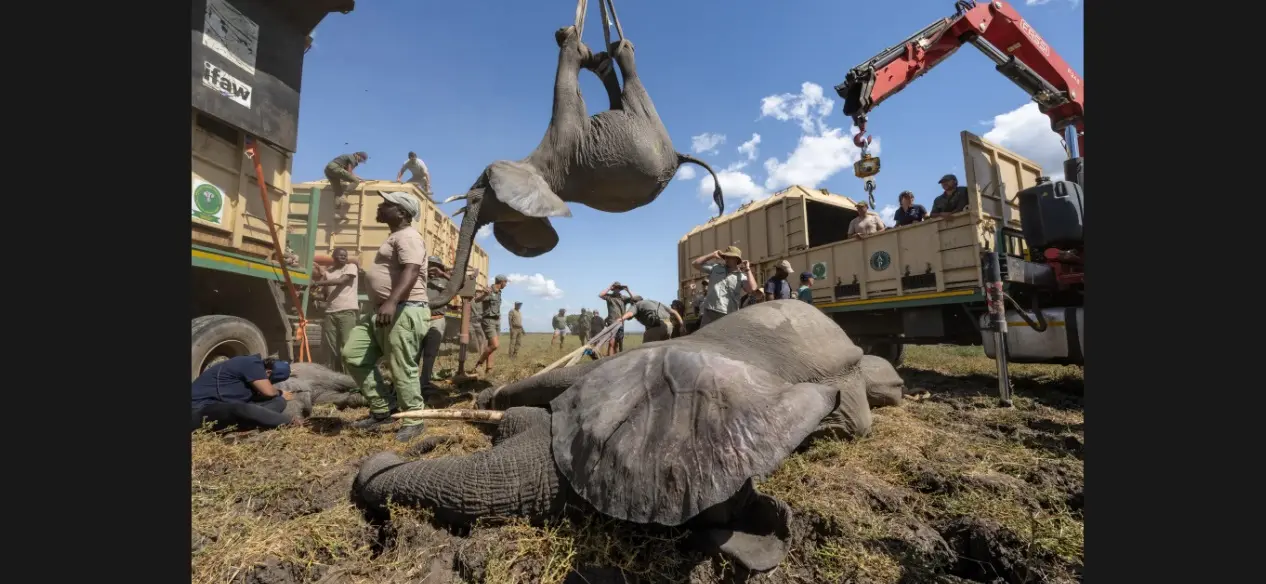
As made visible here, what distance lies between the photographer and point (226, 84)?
188 inches

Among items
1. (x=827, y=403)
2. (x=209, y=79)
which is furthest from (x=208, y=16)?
(x=827, y=403)

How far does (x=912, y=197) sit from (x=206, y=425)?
899 cm

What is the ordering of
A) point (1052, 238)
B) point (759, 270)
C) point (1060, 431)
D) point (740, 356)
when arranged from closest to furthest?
point (740, 356) → point (1060, 431) → point (1052, 238) → point (759, 270)

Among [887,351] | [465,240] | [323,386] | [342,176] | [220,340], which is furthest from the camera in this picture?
[342,176]

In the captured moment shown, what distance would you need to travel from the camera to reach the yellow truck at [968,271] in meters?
5.32

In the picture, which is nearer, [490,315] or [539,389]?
[539,389]

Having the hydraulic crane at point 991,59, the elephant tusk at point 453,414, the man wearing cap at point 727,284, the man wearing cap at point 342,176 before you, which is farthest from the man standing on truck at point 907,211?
the man wearing cap at point 342,176

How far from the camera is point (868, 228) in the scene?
773 centimetres

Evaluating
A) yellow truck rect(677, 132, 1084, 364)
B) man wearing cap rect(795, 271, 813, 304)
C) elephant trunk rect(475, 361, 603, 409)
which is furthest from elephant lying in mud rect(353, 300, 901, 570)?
man wearing cap rect(795, 271, 813, 304)

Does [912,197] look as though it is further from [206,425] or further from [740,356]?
[206,425]

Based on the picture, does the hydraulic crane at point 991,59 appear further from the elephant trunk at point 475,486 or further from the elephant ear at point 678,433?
the elephant trunk at point 475,486

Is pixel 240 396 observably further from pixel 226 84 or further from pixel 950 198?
pixel 950 198

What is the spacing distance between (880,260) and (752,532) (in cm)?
617

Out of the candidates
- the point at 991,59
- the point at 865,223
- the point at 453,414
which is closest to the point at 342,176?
the point at 453,414
